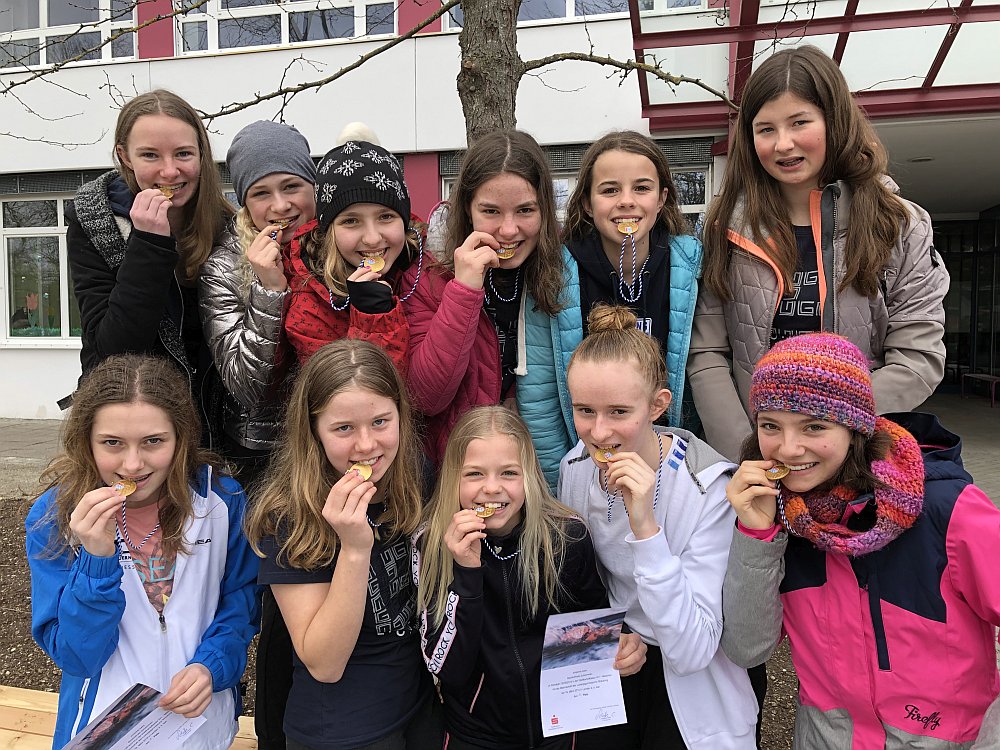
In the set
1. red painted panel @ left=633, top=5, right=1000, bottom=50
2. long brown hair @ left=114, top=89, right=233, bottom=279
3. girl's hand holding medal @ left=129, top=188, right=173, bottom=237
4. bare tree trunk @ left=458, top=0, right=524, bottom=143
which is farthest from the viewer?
red painted panel @ left=633, top=5, right=1000, bottom=50

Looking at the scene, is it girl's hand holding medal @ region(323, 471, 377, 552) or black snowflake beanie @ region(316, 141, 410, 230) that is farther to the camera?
black snowflake beanie @ region(316, 141, 410, 230)

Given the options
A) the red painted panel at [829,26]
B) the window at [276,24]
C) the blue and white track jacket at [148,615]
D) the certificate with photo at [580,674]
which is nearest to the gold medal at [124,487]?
the blue and white track jacket at [148,615]

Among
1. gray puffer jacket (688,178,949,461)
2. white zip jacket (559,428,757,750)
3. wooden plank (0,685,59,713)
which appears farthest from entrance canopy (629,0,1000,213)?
wooden plank (0,685,59,713)

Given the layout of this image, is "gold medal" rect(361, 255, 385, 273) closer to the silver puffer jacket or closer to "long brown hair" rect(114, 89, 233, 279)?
the silver puffer jacket

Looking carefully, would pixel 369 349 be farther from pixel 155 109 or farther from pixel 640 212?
pixel 155 109

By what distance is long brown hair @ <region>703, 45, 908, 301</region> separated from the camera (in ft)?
7.89

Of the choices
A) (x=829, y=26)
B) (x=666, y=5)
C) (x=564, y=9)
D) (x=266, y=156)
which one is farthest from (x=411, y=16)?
(x=266, y=156)

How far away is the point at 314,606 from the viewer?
2.15m

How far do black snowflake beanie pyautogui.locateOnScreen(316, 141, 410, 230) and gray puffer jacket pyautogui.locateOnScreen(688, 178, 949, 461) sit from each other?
1209mm

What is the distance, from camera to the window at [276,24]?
10.3 meters

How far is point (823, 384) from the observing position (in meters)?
1.96

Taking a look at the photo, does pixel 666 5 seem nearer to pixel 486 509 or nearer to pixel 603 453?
pixel 603 453

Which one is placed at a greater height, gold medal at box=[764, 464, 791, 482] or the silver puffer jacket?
the silver puffer jacket

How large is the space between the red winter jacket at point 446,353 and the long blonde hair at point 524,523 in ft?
0.49
